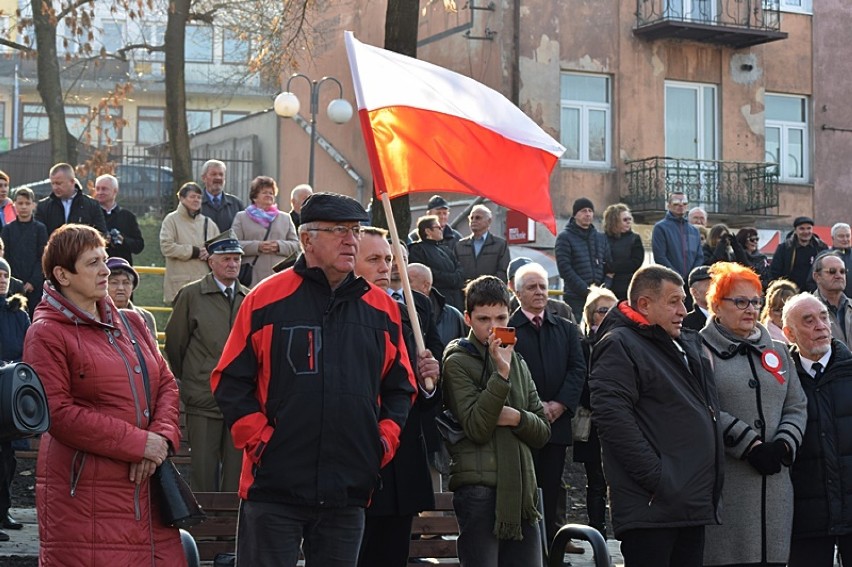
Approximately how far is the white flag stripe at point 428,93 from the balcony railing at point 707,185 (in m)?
21.2

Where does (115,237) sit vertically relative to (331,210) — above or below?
above

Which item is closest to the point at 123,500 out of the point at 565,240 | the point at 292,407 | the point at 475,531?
the point at 292,407

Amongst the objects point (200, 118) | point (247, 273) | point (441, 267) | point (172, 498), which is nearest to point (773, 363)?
point (172, 498)

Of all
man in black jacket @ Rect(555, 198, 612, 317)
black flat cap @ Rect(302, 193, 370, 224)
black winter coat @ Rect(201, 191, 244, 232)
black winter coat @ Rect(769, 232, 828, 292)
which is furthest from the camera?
black winter coat @ Rect(769, 232, 828, 292)

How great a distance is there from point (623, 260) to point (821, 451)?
863 centimetres

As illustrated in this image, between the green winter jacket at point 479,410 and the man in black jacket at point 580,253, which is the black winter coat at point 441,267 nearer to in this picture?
the man in black jacket at point 580,253

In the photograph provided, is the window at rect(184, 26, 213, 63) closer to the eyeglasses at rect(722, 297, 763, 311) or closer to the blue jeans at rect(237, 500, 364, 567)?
the eyeglasses at rect(722, 297, 763, 311)

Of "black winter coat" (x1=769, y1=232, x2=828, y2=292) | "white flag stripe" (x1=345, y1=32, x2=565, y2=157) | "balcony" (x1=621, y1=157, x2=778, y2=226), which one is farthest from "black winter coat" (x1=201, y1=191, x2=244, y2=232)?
"balcony" (x1=621, y1=157, x2=778, y2=226)

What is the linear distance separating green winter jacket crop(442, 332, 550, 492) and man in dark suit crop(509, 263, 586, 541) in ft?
7.08

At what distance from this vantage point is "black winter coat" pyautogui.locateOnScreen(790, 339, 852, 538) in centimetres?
788

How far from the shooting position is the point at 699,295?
12227 mm

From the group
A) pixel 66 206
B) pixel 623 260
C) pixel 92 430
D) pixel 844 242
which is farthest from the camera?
pixel 844 242

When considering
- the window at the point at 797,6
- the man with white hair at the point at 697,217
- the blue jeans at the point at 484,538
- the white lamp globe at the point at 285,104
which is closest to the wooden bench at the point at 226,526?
the blue jeans at the point at 484,538

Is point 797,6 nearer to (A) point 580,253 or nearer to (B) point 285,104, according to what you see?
(B) point 285,104
